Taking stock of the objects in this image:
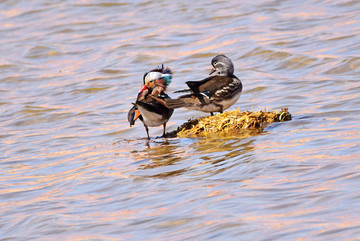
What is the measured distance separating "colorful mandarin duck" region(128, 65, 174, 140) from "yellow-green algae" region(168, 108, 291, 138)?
40 centimetres

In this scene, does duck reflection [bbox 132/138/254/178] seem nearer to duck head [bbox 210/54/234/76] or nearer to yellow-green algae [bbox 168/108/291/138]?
yellow-green algae [bbox 168/108/291/138]

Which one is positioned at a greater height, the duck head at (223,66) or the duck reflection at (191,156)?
the duck head at (223,66)

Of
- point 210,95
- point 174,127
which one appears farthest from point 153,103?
point 174,127

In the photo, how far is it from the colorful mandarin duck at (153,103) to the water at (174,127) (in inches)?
14.1

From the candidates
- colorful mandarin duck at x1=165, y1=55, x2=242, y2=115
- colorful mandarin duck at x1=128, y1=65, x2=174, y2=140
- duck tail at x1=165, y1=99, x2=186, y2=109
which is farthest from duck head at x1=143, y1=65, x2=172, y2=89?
duck tail at x1=165, y1=99, x2=186, y2=109

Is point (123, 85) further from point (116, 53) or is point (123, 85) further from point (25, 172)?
point (25, 172)

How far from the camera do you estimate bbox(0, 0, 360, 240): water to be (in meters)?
6.02

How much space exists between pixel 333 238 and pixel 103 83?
1050cm

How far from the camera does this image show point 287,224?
543 centimetres

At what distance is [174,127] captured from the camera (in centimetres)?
1088

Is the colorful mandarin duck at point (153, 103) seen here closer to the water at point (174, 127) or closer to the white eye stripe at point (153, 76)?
the white eye stripe at point (153, 76)

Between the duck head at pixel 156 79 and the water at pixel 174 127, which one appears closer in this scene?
the water at pixel 174 127

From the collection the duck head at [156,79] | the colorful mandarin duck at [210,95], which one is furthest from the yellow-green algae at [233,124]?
the duck head at [156,79]

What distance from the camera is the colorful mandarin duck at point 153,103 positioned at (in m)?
9.30
